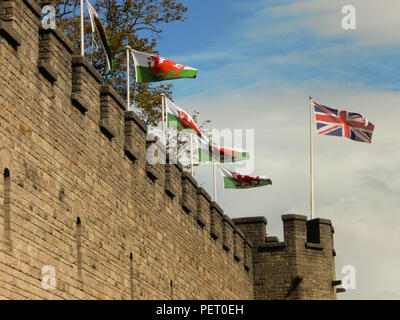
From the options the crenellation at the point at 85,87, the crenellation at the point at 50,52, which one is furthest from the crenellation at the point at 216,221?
the crenellation at the point at 50,52

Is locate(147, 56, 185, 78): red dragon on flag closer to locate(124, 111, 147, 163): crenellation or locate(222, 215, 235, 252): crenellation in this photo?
locate(124, 111, 147, 163): crenellation

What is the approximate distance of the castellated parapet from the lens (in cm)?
1627

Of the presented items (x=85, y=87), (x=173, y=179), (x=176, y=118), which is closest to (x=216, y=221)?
(x=176, y=118)

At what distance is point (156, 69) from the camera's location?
24.3 metres

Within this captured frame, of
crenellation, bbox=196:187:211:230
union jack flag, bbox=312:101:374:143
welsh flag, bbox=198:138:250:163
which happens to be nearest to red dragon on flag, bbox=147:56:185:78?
crenellation, bbox=196:187:211:230

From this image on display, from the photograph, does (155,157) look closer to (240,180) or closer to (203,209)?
(203,209)

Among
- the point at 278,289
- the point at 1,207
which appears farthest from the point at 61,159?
the point at 278,289

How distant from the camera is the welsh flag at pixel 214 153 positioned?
97.5 feet

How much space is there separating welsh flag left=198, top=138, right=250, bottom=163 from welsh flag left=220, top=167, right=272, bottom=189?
1474mm

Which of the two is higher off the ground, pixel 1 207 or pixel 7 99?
pixel 7 99

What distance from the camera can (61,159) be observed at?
18.0 m

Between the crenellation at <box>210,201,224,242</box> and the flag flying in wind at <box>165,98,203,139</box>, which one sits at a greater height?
the flag flying in wind at <box>165,98,203,139</box>

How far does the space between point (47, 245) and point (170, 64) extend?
8271mm
